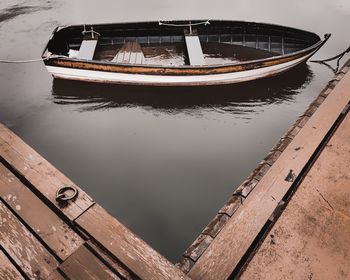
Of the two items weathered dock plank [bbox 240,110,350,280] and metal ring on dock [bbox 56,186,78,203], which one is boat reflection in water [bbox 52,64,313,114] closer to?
weathered dock plank [bbox 240,110,350,280]

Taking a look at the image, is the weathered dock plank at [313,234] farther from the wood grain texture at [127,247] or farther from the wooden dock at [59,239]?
the wooden dock at [59,239]

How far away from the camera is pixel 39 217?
3006mm

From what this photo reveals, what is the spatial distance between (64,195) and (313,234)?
2.51 m

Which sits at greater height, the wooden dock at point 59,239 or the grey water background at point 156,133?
the wooden dock at point 59,239

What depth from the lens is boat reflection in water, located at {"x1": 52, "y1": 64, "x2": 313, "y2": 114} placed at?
8.04 meters

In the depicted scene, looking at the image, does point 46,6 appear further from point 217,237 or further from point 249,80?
point 217,237

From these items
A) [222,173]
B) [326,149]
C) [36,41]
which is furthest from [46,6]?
[326,149]

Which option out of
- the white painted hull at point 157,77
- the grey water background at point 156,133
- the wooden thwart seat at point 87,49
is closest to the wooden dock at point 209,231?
the grey water background at point 156,133

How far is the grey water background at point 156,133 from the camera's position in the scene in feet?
18.4

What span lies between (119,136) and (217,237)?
460 centimetres

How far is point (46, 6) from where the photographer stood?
13820 mm

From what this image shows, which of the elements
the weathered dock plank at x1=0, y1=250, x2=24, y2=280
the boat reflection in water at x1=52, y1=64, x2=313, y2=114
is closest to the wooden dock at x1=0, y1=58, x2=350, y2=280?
the weathered dock plank at x1=0, y1=250, x2=24, y2=280

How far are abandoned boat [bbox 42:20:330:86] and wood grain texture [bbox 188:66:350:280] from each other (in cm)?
398

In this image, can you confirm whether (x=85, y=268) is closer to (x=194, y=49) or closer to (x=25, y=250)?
(x=25, y=250)
